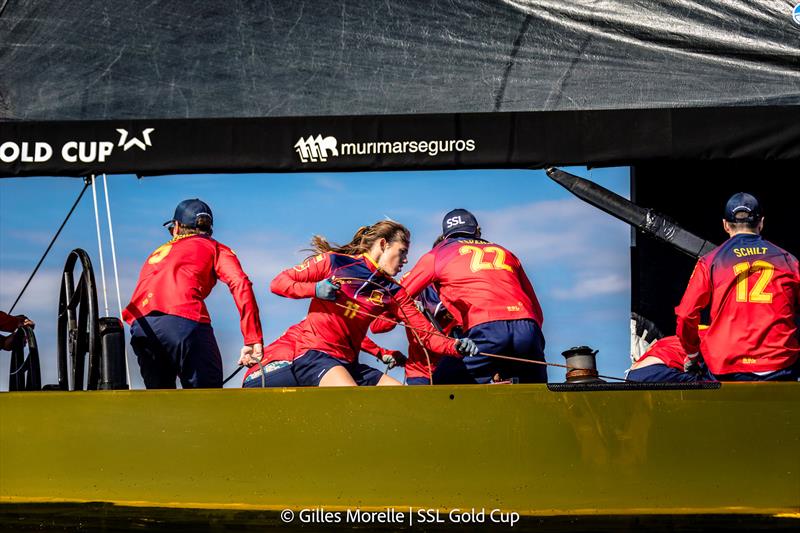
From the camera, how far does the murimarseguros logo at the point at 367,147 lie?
575 cm

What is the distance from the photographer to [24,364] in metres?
6.25

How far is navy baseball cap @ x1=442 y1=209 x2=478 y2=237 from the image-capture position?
6.38 meters

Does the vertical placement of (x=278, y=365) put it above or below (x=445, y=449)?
above

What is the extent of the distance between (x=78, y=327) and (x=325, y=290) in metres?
1.21

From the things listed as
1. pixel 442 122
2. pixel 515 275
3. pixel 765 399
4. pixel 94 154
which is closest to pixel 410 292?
pixel 515 275

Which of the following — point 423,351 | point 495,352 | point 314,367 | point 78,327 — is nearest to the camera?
point 78,327

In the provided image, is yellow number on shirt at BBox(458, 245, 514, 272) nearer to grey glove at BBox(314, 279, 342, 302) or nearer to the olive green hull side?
grey glove at BBox(314, 279, 342, 302)

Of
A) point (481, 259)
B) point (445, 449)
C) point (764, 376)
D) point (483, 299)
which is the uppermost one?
point (481, 259)

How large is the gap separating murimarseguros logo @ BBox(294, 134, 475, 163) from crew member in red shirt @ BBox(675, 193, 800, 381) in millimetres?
1372

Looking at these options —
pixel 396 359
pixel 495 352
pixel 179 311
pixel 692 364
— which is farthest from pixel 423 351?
pixel 692 364

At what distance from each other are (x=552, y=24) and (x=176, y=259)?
7.96 feet

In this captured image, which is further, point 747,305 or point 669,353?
point 669,353

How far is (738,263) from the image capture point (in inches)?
215

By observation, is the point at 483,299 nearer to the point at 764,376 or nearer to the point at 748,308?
the point at 748,308
